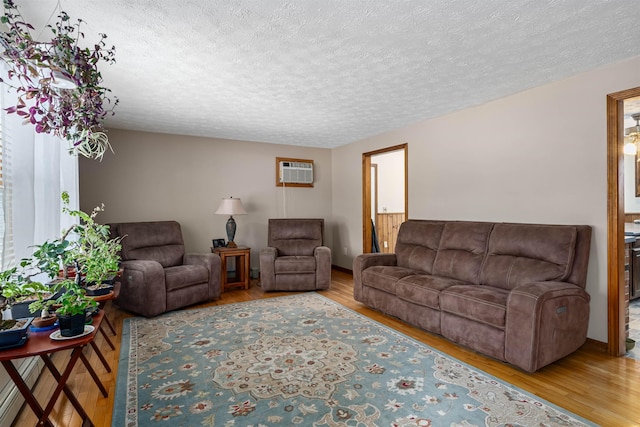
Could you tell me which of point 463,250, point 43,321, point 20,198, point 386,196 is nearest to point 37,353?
point 43,321

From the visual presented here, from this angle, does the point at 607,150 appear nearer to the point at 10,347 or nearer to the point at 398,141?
the point at 398,141

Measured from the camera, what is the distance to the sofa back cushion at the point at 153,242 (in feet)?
13.7

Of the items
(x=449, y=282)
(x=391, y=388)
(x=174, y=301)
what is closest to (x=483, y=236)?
(x=449, y=282)

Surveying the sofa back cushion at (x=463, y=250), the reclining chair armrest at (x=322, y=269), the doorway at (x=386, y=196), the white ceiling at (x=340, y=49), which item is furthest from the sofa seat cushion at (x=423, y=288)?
the doorway at (x=386, y=196)

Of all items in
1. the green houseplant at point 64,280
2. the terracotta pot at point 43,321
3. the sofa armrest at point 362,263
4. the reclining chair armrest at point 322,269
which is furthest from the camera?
the reclining chair armrest at point 322,269

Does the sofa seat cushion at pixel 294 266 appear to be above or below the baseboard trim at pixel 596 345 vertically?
above

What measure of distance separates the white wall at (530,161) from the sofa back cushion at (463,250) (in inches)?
11.5

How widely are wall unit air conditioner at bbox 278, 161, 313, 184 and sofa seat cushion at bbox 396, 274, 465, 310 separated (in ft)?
10.3

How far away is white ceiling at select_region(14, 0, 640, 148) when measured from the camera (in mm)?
1882

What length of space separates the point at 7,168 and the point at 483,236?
3811 mm

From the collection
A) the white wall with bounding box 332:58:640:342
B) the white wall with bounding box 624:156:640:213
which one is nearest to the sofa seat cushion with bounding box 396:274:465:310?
the white wall with bounding box 332:58:640:342

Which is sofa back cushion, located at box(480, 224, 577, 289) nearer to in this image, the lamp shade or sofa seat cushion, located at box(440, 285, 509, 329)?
sofa seat cushion, located at box(440, 285, 509, 329)

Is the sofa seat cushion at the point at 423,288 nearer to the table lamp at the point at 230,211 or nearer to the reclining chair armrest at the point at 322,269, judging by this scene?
the reclining chair armrest at the point at 322,269

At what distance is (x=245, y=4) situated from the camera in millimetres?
1828
